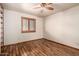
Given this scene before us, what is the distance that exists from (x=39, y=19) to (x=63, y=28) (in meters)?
0.87

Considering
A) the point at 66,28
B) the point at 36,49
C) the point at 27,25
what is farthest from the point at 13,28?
the point at 66,28

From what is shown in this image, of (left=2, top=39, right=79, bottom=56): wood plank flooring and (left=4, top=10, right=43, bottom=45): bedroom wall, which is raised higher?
(left=4, top=10, right=43, bottom=45): bedroom wall

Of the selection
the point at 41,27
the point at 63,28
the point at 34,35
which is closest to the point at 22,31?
the point at 34,35

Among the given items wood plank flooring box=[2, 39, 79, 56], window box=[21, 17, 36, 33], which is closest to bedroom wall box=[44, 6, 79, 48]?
wood plank flooring box=[2, 39, 79, 56]

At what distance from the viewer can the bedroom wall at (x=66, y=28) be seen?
1.70 meters

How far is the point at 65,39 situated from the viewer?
74.1 inches

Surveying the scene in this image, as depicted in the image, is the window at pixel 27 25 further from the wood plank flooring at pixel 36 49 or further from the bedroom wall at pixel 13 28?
the wood plank flooring at pixel 36 49

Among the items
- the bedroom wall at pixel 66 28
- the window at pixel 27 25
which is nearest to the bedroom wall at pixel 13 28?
the window at pixel 27 25

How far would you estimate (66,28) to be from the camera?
185 cm

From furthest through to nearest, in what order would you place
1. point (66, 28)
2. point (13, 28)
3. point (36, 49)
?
point (66, 28) < point (36, 49) < point (13, 28)

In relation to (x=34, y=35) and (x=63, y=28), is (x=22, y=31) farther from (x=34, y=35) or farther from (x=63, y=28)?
(x=63, y=28)

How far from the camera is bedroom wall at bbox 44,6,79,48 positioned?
1.70 meters

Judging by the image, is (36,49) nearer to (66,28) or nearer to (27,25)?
(27,25)

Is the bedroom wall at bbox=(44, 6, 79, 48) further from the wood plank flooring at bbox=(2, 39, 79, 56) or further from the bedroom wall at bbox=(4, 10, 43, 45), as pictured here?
the bedroom wall at bbox=(4, 10, 43, 45)
